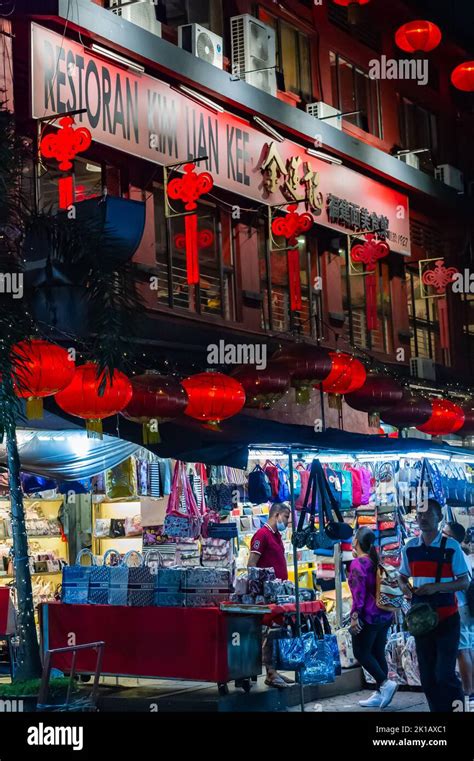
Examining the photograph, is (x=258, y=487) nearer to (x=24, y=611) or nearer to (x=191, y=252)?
(x=191, y=252)

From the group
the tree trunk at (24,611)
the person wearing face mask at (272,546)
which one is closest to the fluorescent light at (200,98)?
the person wearing face mask at (272,546)

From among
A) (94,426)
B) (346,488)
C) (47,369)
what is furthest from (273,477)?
(47,369)

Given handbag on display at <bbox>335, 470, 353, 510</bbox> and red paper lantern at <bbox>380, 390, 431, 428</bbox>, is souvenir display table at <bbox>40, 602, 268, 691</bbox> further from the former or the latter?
red paper lantern at <bbox>380, 390, 431, 428</bbox>

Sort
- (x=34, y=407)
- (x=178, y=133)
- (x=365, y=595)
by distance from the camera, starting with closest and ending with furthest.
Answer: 1. (x=34, y=407)
2. (x=365, y=595)
3. (x=178, y=133)

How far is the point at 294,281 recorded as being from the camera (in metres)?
19.5

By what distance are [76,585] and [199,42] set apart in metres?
8.92

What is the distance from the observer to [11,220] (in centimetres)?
845

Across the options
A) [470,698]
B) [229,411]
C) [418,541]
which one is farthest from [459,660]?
[229,411]

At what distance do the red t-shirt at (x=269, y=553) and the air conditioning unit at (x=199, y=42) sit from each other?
7.86 metres

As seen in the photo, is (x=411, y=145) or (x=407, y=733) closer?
(x=407, y=733)

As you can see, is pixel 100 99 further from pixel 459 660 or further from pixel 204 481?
pixel 459 660

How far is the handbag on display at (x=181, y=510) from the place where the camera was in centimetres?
1548

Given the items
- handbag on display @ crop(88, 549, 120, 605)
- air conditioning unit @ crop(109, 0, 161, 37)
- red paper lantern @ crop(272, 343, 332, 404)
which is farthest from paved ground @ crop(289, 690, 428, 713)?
air conditioning unit @ crop(109, 0, 161, 37)

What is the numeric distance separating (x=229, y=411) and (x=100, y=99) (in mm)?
4981
